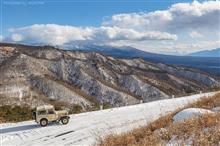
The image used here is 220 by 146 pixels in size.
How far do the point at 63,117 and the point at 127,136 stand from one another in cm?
1368

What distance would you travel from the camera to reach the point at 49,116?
920 inches

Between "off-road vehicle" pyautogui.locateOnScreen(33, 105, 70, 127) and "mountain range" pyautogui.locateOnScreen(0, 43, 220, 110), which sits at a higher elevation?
"off-road vehicle" pyautogui.locateOnScreen(33, 105, 70, 127)

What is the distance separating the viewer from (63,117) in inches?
894

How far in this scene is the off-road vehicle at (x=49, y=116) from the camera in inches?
893

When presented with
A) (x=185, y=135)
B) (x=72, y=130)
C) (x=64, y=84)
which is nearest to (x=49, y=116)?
(x=72, y=130)

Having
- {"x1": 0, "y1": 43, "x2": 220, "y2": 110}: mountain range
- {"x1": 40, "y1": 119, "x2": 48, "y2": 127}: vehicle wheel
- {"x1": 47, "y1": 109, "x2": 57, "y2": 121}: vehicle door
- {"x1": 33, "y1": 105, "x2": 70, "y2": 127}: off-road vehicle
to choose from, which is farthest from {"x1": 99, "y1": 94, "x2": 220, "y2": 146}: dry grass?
{"x1": 0, "y1": 43, "x2": 220, "y2": 110}: mountain range

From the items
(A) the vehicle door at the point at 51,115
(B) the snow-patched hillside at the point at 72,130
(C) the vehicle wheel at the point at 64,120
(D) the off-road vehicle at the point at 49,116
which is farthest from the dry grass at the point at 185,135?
(A) the vehicle door at the point at 51,115

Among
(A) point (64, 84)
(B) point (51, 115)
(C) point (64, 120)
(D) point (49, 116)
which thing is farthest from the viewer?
(A) point (64, 84)

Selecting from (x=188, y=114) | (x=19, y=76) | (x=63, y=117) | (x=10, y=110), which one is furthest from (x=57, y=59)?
(x=188, y=114)

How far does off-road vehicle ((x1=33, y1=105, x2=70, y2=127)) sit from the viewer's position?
22672mm

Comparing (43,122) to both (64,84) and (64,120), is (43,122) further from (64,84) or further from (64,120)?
(64,84)

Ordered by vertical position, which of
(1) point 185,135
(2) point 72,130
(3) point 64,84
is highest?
(1) point 185,135

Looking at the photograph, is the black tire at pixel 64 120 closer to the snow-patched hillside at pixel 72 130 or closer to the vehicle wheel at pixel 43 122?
the snow-patched hillside at pixel 72 130

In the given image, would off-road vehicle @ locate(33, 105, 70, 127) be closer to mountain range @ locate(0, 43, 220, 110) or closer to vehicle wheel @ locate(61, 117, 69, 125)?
vehicle wheel @ locate(61, 117, 69, 125)
